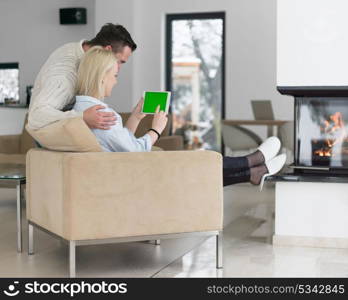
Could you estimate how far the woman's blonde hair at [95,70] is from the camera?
3.61 metres

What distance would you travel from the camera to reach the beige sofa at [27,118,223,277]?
3.30 meters

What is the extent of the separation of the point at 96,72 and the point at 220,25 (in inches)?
252

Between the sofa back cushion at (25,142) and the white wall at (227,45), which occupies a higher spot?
the white wall at (227,45)

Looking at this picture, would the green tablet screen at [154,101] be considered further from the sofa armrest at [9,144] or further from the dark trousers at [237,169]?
the sofa armrest at [9,144]

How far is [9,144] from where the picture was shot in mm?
6645

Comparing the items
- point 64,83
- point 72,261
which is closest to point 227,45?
point 64,83

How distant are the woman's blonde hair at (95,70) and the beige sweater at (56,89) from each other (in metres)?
0.14

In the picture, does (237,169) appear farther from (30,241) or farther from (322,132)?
(30,241)

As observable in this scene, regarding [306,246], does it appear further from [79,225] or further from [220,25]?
[220,25]

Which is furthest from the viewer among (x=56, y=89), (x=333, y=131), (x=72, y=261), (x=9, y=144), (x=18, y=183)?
(x=9, y=144)

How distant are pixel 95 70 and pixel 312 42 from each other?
145cm

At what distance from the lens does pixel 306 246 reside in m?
4.23

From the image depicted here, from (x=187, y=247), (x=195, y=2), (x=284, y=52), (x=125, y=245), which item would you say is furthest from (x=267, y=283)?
(x=195, y=2)

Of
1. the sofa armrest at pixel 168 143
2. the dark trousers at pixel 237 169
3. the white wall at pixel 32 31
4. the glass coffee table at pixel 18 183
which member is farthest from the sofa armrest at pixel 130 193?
the white wall at pixel 32 31
